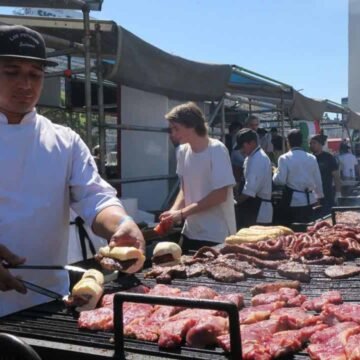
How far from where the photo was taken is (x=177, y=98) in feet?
26.9

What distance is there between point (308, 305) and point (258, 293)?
0.34 meters

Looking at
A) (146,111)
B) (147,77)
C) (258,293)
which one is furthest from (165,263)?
(146,111)

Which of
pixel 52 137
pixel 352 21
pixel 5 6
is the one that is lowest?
pixel 52 137

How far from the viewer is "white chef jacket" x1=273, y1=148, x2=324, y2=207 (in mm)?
7703

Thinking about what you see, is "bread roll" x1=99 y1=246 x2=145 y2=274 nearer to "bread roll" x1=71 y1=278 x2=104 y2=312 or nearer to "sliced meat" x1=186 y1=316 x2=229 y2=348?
"bread roll" x1=71 y1=278 x2=104 y2=312

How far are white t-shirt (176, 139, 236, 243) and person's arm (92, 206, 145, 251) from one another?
2043mm

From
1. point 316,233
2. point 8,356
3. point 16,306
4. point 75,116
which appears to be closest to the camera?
point 8,356

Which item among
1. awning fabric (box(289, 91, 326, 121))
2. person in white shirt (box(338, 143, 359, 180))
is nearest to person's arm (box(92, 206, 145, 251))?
awning fabric (box(289, 91, 326, 121))

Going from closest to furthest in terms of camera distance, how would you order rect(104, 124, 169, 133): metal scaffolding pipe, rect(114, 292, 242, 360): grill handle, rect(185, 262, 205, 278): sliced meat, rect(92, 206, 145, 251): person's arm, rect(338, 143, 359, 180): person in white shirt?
rect(114, 292, 242, 360): grill handle
rect(92, 206, 145, 251): person's arm
rect(185, 262, 205, 278): sliced meat
rect(104, 124, 169, 133): metal scaffolding pipe
rect(338, 143, 359, 180): person in white shirt

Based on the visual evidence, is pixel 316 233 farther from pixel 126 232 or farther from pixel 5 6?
pixel 5 6

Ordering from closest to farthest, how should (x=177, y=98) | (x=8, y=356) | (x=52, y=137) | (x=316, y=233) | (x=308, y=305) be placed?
(x=8, y=356)
(x=308, y=305)
(x=52, y=137)
(x=316, y=233)
(x=177, y=98)

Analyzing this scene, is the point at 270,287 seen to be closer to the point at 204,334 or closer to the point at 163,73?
the point at 204,334

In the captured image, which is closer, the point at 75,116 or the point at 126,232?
the point at 126,232

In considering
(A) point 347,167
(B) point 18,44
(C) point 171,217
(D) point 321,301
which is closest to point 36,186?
(B) point 18,44
